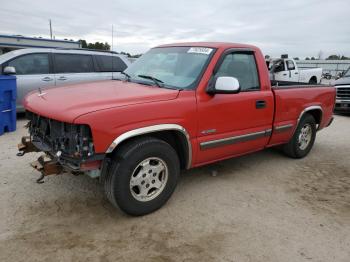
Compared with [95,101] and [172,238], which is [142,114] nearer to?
[95,101]

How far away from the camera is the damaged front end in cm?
305

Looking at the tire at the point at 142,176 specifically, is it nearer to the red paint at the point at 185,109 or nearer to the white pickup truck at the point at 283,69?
the red paint at the point at 185,109

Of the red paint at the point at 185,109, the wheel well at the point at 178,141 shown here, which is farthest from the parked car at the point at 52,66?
the wheel well at the point at 178,141

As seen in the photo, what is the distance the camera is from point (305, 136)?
5871 millimetres

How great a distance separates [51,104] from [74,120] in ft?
1.99

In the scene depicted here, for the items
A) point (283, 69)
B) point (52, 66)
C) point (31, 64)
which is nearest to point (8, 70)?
point (31, 64)

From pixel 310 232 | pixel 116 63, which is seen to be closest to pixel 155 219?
pixel 310 232

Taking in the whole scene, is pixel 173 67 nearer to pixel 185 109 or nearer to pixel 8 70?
pixel 185 109

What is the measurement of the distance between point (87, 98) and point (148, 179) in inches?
41.7

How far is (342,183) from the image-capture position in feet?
15.6

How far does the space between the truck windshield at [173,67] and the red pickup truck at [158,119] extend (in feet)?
0.04

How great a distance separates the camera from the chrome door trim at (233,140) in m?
4.00

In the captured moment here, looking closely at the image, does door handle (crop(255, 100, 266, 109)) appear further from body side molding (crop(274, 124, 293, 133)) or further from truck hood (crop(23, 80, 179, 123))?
truck hood (crop(23, 80, 179, 123))

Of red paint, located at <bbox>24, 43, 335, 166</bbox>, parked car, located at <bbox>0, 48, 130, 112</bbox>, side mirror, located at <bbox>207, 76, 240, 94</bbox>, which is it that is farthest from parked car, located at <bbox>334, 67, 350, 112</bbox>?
side mirror, located at <bbox>207, 76, 240, 94</bbox>
